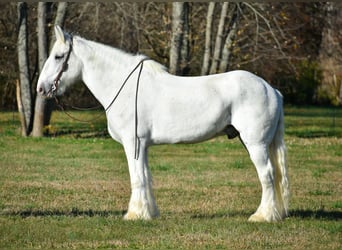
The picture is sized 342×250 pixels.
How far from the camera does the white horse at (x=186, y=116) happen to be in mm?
9945

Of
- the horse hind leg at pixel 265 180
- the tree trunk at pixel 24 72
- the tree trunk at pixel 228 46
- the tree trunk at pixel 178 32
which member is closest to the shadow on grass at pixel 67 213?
the horse hind leg at pixel 265 180

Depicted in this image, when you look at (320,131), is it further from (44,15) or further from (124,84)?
(124,84)

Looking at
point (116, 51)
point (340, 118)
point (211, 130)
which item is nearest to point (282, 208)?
point (211, 130)

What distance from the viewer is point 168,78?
33.4 feet

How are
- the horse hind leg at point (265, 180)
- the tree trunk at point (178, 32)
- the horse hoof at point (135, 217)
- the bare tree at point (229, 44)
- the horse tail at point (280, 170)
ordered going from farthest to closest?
the bare tree at point (229, 44) < the tree trunk at point (178, 32) < the horse tail at point (280, 170) < the horse hind leg at point (265, 180) < the horse hoof at point (135, 217)

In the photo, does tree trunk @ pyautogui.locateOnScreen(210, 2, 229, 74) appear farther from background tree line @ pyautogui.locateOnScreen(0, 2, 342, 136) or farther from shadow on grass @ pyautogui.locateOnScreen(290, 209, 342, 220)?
shadow on grass @ pyautogui.locateOnScreen(290, 209, 342, 220)

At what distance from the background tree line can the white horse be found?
142 cm

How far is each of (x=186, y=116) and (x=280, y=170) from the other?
1379mm

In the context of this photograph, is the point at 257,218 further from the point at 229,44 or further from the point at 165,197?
the point at 229,44

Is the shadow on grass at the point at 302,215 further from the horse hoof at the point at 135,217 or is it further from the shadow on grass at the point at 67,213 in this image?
the shadow on grass at the point at 67,213

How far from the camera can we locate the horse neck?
10.3 m

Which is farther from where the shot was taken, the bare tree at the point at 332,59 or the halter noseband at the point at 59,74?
the bare tree at the point at 332,59

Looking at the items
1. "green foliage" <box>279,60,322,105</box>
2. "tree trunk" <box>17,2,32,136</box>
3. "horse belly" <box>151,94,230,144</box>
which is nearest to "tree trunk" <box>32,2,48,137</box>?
"tree trunk" <box>17,2,32,136</box>

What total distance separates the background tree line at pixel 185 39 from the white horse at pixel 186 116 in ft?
4.67
